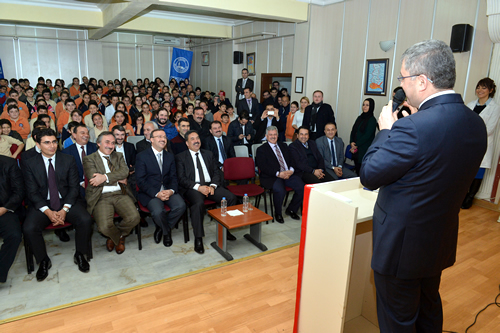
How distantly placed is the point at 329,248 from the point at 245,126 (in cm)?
476

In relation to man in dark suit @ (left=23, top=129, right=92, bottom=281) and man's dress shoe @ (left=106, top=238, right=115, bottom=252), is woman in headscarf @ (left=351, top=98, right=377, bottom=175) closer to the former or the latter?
man's dress shoe @ (left=106, top=238, right=115, bottom=252)

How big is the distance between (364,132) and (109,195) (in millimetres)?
4368

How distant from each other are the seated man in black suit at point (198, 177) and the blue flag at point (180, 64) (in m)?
8.46

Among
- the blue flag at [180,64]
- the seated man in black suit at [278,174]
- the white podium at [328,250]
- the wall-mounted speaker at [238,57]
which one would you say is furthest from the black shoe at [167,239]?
the blue flag at [180,64]

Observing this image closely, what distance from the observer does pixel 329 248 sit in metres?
1.73

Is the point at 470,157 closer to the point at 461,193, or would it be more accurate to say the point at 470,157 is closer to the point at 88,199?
the point at 461,193

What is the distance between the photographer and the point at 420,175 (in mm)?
1291

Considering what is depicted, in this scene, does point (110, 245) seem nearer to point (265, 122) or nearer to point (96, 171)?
point (96, 171)

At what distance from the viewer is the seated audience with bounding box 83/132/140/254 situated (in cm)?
352

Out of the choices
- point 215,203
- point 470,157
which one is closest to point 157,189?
point 215,203

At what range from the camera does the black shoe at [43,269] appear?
9.90ft

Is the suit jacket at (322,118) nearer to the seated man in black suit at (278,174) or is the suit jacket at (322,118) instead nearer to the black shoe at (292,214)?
the seated man in black suit at (278,174)

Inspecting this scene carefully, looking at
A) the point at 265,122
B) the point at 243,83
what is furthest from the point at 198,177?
the point at 243,83

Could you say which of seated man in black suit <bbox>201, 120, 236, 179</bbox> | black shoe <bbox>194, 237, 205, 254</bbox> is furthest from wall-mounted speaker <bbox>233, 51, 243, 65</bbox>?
black shoe <bbox>194, 237, 205, 254</bbox>
